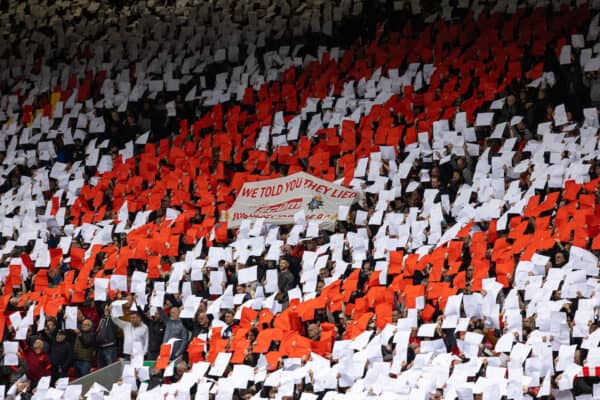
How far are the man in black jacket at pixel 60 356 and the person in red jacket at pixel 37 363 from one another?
56 mm

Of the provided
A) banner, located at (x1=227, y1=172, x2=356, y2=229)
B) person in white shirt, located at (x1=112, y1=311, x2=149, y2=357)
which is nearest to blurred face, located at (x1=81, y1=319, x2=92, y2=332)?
person in white shirt, located at (x1=112, y1=311, x2=149, y2=357)

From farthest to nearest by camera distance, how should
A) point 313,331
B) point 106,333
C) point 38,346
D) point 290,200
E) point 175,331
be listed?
point 290,200
point 106,333
point 38,346
point 175,331
point 313,331

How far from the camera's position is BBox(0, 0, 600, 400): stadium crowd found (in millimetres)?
12031

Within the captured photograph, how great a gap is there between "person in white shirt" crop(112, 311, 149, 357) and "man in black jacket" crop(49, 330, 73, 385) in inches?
22.7

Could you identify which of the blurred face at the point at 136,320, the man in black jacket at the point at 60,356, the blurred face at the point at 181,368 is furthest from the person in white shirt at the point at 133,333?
the blurred face at the point at 181,368

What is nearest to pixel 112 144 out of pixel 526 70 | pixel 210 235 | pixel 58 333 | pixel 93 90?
pixel 93 90

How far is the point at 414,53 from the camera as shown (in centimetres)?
1719

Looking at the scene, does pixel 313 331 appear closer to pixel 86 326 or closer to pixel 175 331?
pixel 175 331

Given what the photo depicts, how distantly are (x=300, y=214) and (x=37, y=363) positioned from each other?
11.2 feet

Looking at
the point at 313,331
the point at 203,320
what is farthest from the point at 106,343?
the point at 313,331

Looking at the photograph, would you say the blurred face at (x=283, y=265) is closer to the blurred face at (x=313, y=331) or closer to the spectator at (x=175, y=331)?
the spectator at (x=175, y=331)

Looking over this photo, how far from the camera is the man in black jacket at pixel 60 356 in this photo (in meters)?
13.7

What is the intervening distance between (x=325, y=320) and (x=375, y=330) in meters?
0.67

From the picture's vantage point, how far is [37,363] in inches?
Answer: 544
